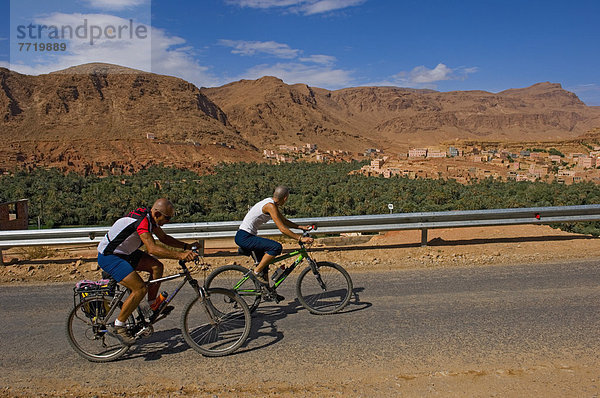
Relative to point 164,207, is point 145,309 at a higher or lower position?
lower

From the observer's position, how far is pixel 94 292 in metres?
4.49

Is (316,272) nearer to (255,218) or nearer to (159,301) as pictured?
(255,218)

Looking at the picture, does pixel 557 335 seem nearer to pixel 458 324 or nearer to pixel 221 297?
pixel 458 324

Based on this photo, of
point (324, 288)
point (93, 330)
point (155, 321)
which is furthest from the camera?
point (324, 288)

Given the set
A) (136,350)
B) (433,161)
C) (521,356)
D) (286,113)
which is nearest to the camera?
(521,356)

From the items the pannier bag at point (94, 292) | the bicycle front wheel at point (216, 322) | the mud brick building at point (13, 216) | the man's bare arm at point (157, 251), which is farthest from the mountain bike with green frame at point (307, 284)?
the mud brick building at point (13, 216)

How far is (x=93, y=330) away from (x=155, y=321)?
0.62 metres

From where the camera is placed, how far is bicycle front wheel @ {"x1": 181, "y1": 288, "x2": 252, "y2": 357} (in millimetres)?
4570

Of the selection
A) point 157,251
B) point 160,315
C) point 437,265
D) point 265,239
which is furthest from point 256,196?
point 157,251

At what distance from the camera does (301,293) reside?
5586 mm

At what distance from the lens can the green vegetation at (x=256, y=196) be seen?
1494 inches

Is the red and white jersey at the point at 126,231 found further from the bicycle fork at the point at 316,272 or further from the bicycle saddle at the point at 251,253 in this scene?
the bicycle fork at the point at 316,272

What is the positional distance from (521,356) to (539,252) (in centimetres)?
458

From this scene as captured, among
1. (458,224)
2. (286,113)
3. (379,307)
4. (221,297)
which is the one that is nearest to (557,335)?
(379,307)
